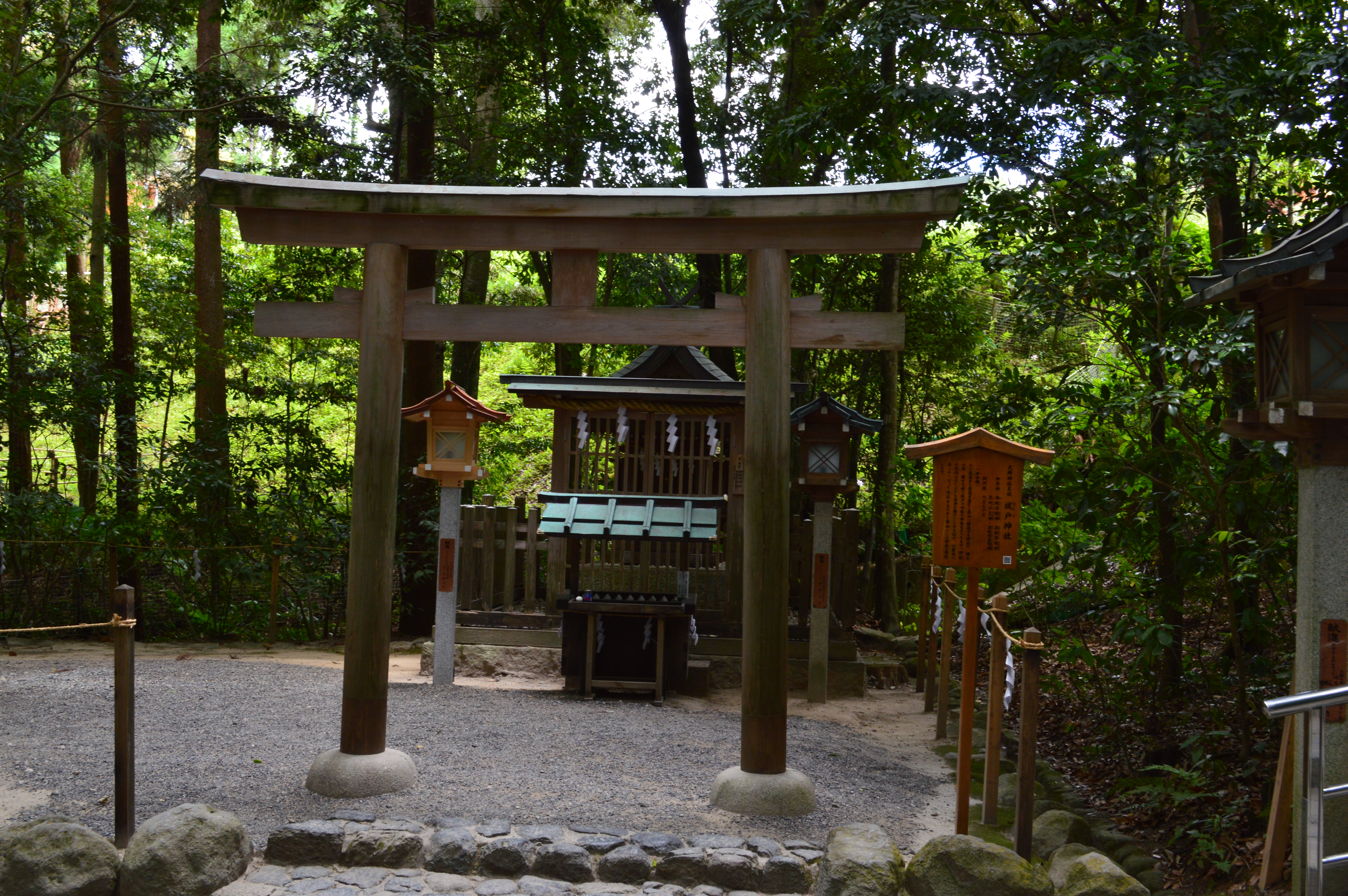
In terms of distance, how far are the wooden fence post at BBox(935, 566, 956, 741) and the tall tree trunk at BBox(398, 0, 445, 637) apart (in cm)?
627

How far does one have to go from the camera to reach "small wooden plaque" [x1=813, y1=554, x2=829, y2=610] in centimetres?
816

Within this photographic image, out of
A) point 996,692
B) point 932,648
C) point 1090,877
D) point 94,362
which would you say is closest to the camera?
point 1090,877

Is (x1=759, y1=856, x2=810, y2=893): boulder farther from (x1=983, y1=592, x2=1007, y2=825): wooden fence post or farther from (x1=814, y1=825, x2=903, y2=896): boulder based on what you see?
(x1=983, y1=592, x2=1007, y2=825): wooden fence post

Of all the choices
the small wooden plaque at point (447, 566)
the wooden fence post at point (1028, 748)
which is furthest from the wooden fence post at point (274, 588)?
the wooden fence post at point (1028, 748)

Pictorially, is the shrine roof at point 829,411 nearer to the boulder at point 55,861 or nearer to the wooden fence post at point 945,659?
the wooden fence post at point 945,659

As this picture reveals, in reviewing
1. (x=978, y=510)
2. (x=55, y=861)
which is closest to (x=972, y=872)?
(x=978, y=510)

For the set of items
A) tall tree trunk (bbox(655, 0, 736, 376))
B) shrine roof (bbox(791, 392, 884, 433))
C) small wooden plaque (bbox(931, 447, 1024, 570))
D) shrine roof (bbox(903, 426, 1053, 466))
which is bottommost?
small wooden plaque (bbox(931, 447, 1024, 570))

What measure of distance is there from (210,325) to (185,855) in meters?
9.98

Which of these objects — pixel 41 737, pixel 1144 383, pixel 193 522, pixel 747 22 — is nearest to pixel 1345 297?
pixel 1144 383

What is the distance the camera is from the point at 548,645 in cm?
863

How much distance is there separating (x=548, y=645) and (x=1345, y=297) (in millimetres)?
6650

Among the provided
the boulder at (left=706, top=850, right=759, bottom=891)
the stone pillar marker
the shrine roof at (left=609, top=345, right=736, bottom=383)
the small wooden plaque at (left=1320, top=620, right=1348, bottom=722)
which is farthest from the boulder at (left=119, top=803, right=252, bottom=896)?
the shrine roof at (left=609, top=345, right=736, bottom=383)

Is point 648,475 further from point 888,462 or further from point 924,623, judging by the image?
point 888,462

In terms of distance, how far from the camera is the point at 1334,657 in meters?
3.86
